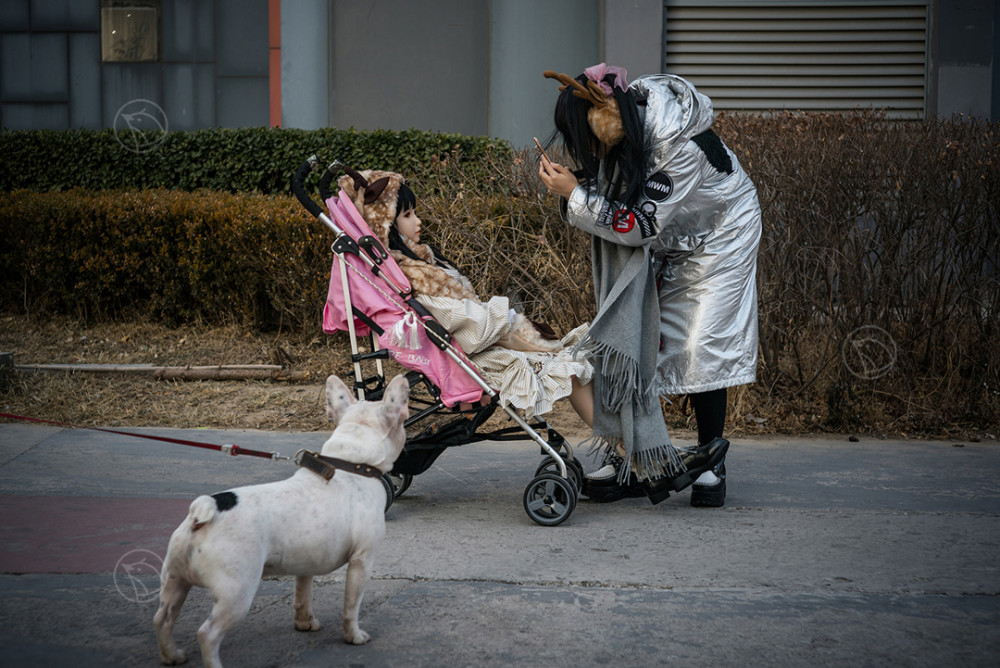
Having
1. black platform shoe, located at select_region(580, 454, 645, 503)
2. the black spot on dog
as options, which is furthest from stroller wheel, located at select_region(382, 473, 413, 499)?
the black spot on dog

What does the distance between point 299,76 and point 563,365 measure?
8.04 metres

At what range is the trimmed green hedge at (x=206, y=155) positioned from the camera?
358 inches

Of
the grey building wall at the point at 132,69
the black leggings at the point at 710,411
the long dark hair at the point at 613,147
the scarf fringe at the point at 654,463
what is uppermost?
the grey building wall at the point at 132,69

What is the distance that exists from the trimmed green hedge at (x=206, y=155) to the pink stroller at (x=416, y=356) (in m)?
4.56

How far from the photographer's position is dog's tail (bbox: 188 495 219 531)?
8.30 ft

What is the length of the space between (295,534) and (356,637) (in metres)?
0.45

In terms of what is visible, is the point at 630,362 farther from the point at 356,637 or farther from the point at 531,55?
the point at 531,55

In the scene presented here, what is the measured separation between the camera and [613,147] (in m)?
4.17

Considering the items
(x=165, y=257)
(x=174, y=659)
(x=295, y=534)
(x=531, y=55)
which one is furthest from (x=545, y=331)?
(x=531, y=55)

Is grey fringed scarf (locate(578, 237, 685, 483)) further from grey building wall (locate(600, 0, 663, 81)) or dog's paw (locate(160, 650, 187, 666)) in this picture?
grey building wall (locate(600, 0, 663, 81))

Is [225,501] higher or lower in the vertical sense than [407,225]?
lower

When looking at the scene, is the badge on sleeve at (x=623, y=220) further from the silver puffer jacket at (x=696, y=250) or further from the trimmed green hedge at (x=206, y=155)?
the trimmed green hedge at (x=206, y=155)

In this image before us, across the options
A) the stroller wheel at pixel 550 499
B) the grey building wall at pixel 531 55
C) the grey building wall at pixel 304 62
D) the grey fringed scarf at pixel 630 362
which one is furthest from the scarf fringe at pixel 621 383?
the grey building wall at pixel 304 62

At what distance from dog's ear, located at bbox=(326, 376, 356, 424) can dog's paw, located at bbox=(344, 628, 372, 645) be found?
2.21 ft
